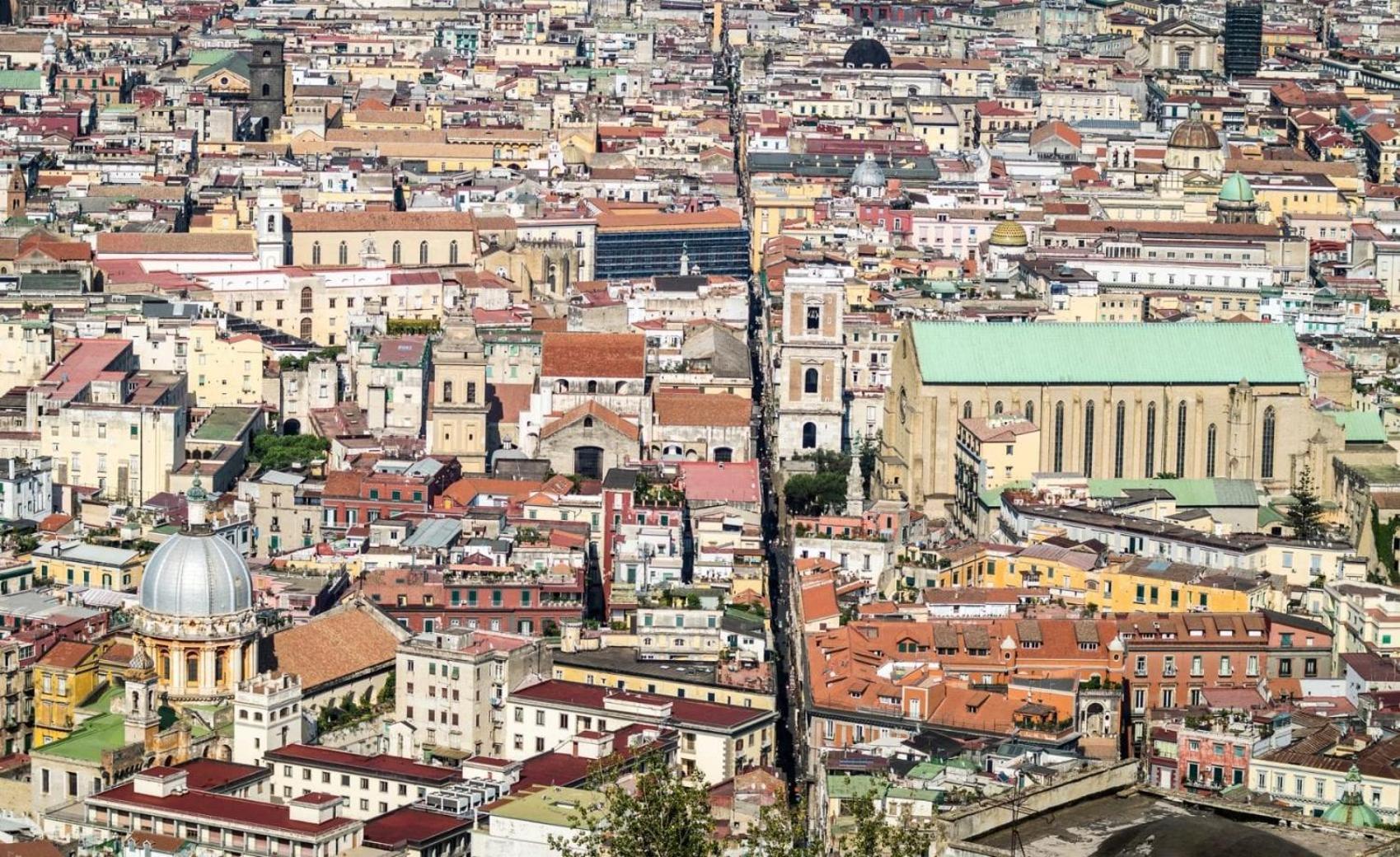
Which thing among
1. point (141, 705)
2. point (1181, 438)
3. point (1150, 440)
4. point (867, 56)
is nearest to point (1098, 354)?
point (1150, 440)

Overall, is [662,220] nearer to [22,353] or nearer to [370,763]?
[22,353]

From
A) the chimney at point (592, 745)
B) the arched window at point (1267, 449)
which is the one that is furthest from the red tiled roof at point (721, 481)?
the chimney at point (592, 745)

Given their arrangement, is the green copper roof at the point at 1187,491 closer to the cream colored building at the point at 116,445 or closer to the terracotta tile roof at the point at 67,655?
the cream colored building at the point at 116,445

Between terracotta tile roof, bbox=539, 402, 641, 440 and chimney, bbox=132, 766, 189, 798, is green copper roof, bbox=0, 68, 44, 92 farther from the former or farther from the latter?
chimney, bbox=132, 766, 189, 798

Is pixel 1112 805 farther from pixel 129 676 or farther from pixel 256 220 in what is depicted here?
pixel 256 220

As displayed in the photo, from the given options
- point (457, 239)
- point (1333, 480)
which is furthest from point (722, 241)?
point (1333, 480)

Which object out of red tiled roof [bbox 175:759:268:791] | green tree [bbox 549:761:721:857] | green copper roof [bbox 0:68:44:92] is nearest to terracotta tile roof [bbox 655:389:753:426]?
red tiled roof [bbox 175:759:268:791]
